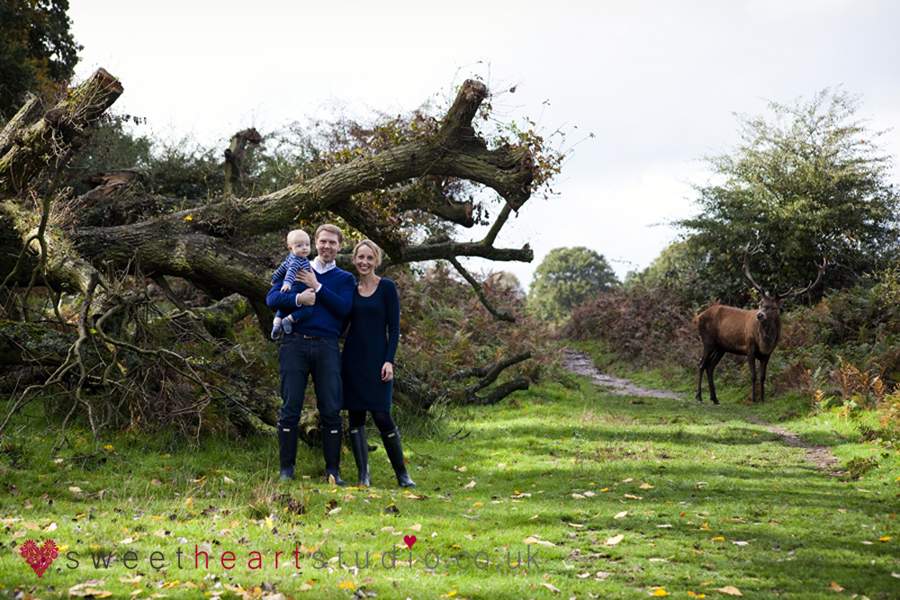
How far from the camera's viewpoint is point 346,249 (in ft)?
39.6

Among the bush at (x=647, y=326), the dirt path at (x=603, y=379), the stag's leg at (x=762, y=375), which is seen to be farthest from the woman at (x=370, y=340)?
the bush at (x=647, y=326)

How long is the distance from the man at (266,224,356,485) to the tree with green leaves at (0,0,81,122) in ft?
47.0

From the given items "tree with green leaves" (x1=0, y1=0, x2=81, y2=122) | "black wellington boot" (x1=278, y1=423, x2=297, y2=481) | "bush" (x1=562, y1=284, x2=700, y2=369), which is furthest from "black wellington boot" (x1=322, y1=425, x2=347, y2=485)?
"tree with green leaves" (x1=0, y1=0, x2=81, y2=122)

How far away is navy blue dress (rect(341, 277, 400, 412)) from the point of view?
630 centimetres

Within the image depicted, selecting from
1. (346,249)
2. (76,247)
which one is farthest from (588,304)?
(76,247)

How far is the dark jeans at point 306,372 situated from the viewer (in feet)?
20.4

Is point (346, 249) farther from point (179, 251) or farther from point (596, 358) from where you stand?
point (596, 358)

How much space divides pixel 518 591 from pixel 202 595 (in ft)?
5.71

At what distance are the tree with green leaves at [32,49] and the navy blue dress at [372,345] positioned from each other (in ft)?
48.3

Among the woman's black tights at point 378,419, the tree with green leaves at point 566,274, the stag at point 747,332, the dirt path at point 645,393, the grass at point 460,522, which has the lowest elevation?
the grass at point 460,522

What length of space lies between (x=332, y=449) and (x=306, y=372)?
2.68ft

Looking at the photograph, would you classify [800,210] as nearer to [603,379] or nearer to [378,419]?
[603,379]

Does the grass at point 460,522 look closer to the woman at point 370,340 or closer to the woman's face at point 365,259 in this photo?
the woman at point 370,340

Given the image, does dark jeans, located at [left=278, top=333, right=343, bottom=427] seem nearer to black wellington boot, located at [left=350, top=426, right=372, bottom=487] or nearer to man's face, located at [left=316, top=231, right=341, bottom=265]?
black wellington boot, located at [left=350, top=426, right=372, bottom=487]
